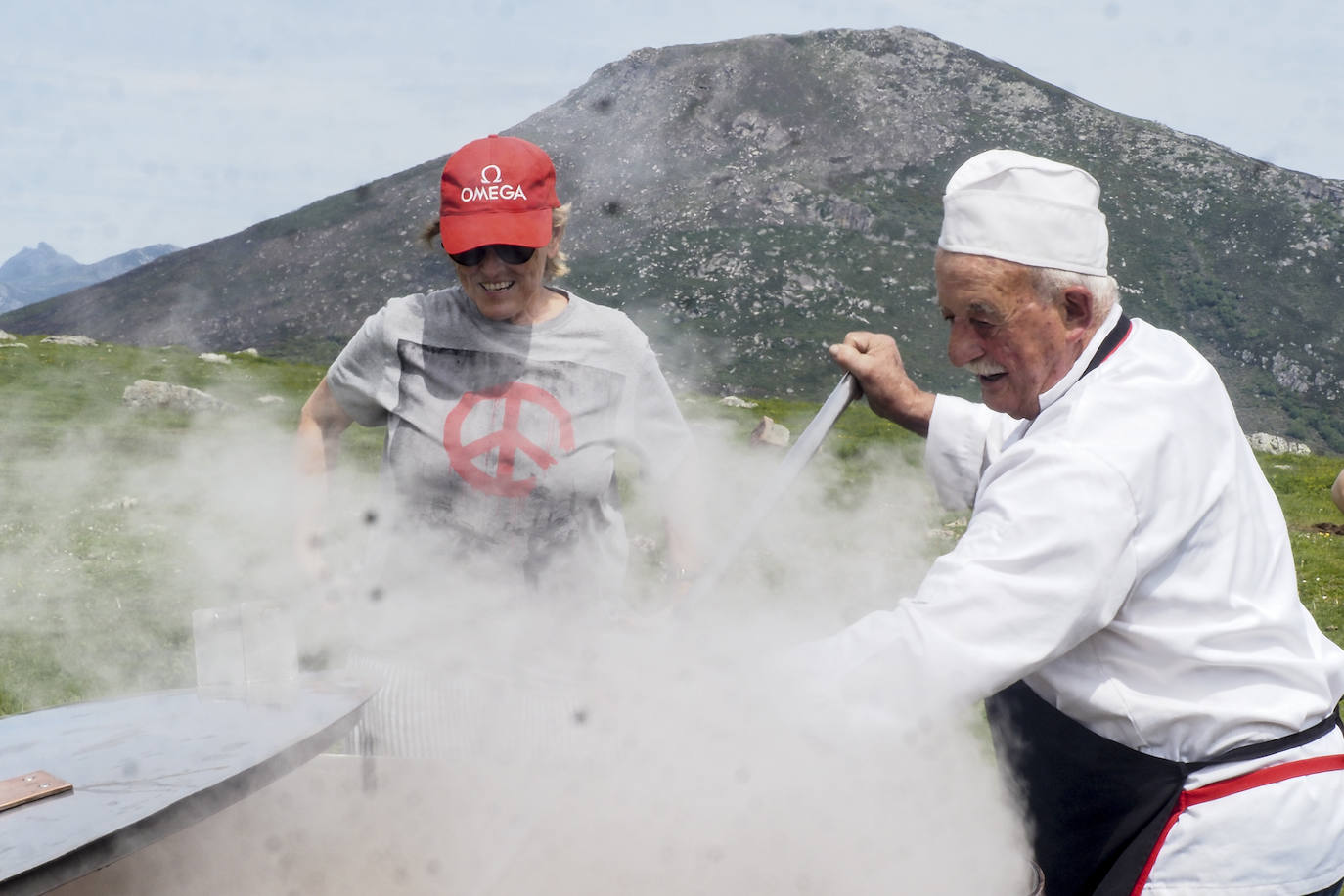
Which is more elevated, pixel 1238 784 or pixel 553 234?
pixel 553 234

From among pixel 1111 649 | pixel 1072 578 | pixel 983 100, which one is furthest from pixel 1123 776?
pixel 983 100

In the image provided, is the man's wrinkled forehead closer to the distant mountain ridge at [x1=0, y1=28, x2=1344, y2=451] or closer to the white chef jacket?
the white chef jacket

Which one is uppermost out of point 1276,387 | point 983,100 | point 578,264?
point 983,100

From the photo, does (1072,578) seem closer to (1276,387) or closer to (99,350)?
(99,350)

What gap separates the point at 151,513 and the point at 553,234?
7.51 m

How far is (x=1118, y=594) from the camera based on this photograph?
1484mm

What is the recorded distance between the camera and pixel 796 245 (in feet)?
393

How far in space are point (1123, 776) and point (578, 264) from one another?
120807mm

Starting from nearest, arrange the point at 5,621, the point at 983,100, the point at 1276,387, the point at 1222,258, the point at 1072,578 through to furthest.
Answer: the point at 1072,578 < the point at 5,621 < the point at 1276,387 < the point at 1222,258 < the point at 983,100

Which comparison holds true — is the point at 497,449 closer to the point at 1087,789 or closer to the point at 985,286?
the point at 985,286

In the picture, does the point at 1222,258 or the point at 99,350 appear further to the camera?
the point at 1222,258

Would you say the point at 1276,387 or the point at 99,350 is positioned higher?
the point at 99,350

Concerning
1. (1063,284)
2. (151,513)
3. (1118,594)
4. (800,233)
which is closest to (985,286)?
(1063,284)

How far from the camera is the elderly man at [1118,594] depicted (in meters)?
1.47
